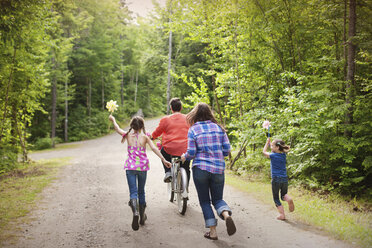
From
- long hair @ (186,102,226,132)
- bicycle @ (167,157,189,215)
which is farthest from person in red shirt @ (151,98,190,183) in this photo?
long hair @ (186,102,226,132)

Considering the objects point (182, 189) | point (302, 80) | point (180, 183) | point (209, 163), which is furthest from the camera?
point (302, 80)

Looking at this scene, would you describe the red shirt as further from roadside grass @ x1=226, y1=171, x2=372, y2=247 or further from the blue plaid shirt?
roadside grass @ x1=226, y1=171, x2=372, y2=247

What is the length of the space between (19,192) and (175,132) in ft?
17.6

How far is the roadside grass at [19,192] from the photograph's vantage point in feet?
17.5

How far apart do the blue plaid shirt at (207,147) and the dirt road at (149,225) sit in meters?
1.21

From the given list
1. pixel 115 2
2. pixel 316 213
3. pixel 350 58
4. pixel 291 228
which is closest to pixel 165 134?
pixel 291 228

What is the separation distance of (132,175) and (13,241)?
216 centimetres

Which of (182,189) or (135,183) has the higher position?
(135,183)

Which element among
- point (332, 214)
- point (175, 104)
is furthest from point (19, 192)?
point (332, 214)

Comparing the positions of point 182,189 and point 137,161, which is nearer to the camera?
point 137,161

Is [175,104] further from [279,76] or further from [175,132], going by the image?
[279,76]

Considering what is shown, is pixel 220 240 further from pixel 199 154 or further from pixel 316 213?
pixel 316 213

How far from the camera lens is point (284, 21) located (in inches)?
328

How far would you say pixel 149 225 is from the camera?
499cm
